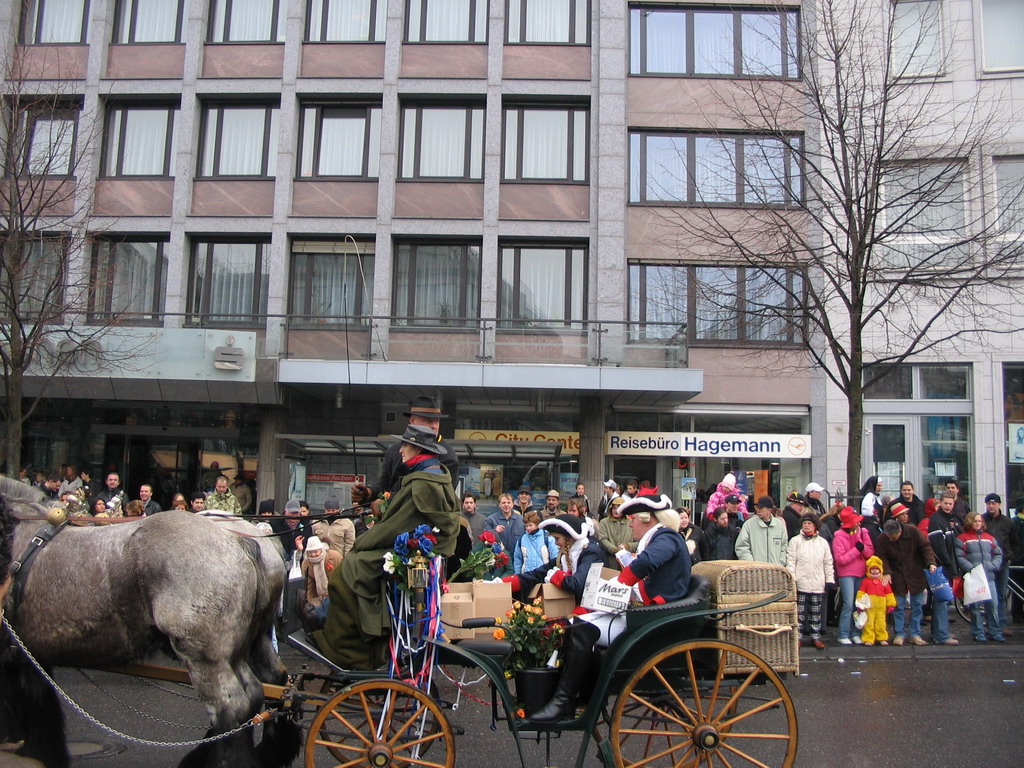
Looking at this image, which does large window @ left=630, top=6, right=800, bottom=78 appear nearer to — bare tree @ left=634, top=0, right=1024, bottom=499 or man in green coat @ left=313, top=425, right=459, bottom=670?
bare tree @ left=634, top=0, right=1024, bottom=499

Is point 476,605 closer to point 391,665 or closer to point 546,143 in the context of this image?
point 391,665

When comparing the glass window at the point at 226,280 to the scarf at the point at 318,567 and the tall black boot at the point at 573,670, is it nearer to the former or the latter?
the scarf at the point at 318,567

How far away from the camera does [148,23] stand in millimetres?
20266

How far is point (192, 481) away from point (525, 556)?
11.2 meters

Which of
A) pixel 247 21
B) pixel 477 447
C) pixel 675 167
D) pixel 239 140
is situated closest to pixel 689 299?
pixel 675 167

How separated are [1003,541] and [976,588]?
1.88 m

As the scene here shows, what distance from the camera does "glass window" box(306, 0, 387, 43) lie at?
2006cm

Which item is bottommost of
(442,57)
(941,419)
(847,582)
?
(847,582)

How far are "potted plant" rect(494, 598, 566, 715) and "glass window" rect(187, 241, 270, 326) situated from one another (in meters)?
15.6

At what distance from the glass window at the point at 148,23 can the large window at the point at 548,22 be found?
7722 millimetres


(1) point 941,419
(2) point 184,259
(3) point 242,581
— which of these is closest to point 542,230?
(2) point 184,259

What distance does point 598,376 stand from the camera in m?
17.0

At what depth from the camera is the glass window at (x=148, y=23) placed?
2020 cm

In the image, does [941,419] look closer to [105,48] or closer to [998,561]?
[998,561]
